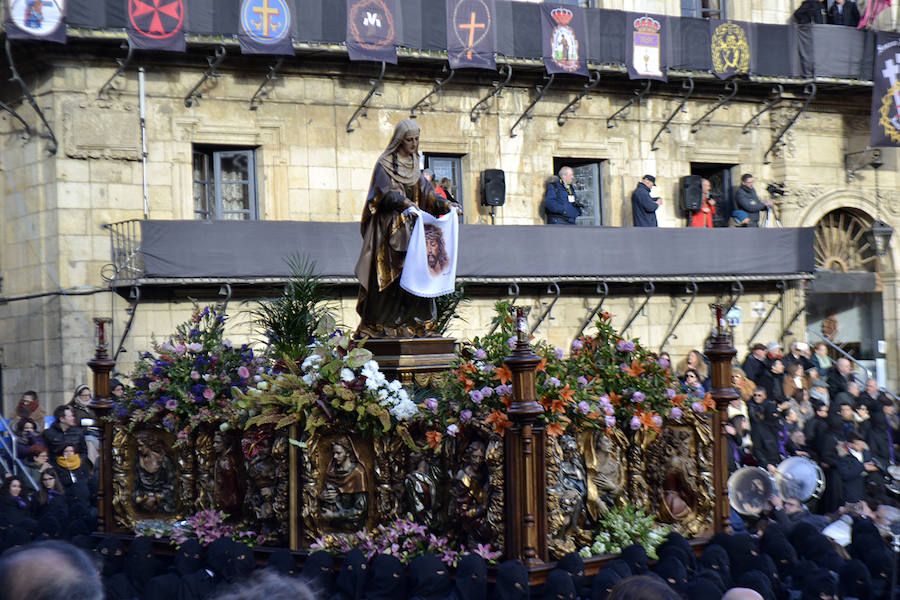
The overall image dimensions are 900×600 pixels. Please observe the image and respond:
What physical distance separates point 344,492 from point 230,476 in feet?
4.05


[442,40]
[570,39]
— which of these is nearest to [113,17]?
[442,40]

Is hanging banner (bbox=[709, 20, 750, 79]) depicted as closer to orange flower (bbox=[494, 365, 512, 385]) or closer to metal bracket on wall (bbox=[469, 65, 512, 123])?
metal bracket on wall (bbox=[469, 65, 512, 123])

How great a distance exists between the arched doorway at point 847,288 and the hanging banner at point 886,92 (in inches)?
75.8

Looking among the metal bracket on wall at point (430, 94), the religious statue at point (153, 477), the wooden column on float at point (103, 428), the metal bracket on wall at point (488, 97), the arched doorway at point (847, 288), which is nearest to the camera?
the religious statue at point (153, 477)

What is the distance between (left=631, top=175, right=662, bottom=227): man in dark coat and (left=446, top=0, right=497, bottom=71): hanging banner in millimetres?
3160

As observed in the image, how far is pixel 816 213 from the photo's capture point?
2116cm

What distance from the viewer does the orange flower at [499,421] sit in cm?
822

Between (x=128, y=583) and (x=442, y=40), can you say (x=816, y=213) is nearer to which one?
(x=442, y=40)

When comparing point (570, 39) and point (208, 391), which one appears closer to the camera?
point (208, 391)

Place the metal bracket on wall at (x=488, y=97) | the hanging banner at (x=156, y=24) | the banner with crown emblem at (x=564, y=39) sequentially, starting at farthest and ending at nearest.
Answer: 1. the metal bracket on wall at (x=488, y=97)
2. the banner with crown emblem at (x=564, y=39)
3. the hanging banner at (x=156, y=24)

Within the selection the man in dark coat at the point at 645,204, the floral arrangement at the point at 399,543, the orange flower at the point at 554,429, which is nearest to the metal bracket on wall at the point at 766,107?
the man in dark coat at the point at 645,204

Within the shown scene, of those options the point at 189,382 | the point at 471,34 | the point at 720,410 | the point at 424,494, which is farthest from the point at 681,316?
the point at 424,494

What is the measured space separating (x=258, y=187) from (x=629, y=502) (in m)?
9.81

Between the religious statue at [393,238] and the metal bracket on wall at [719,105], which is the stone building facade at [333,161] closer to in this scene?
the metal bracket on wall at [719,105]
